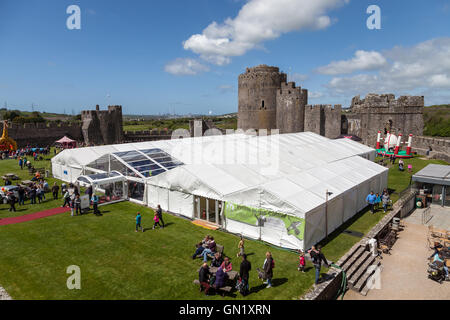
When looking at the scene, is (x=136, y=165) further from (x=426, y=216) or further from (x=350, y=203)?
(x=426, y=216)

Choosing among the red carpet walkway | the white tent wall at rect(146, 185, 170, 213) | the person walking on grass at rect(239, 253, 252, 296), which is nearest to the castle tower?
the white tent wall at rect(146, 185, 170, 213)

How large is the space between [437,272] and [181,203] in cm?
1062

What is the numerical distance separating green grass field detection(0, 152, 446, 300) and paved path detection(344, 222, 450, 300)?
1.50 metres

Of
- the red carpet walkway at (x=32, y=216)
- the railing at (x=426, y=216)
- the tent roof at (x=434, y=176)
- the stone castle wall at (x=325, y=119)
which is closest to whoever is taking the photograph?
the red carpet walkway at (x=32, y=216)

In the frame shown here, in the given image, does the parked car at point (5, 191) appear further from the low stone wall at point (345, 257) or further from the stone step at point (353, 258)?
the stone step at point (353, 258)

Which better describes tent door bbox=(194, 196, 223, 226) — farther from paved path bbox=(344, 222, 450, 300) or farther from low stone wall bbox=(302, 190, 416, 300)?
paved path bbox=(344, 222, 450, 300)

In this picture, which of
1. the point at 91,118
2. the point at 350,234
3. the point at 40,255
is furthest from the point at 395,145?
the point at 91,118

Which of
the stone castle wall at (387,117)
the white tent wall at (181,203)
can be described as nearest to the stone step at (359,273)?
the white tent wall at (181,203)

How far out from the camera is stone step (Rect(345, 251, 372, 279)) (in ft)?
32.2

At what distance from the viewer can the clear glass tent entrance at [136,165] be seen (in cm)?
1645

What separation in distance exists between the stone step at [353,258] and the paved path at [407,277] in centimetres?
80

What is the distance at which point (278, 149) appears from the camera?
19.4 meters

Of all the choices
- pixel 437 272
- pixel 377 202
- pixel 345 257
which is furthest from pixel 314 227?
pixel 377 202

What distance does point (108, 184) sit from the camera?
1722cm
